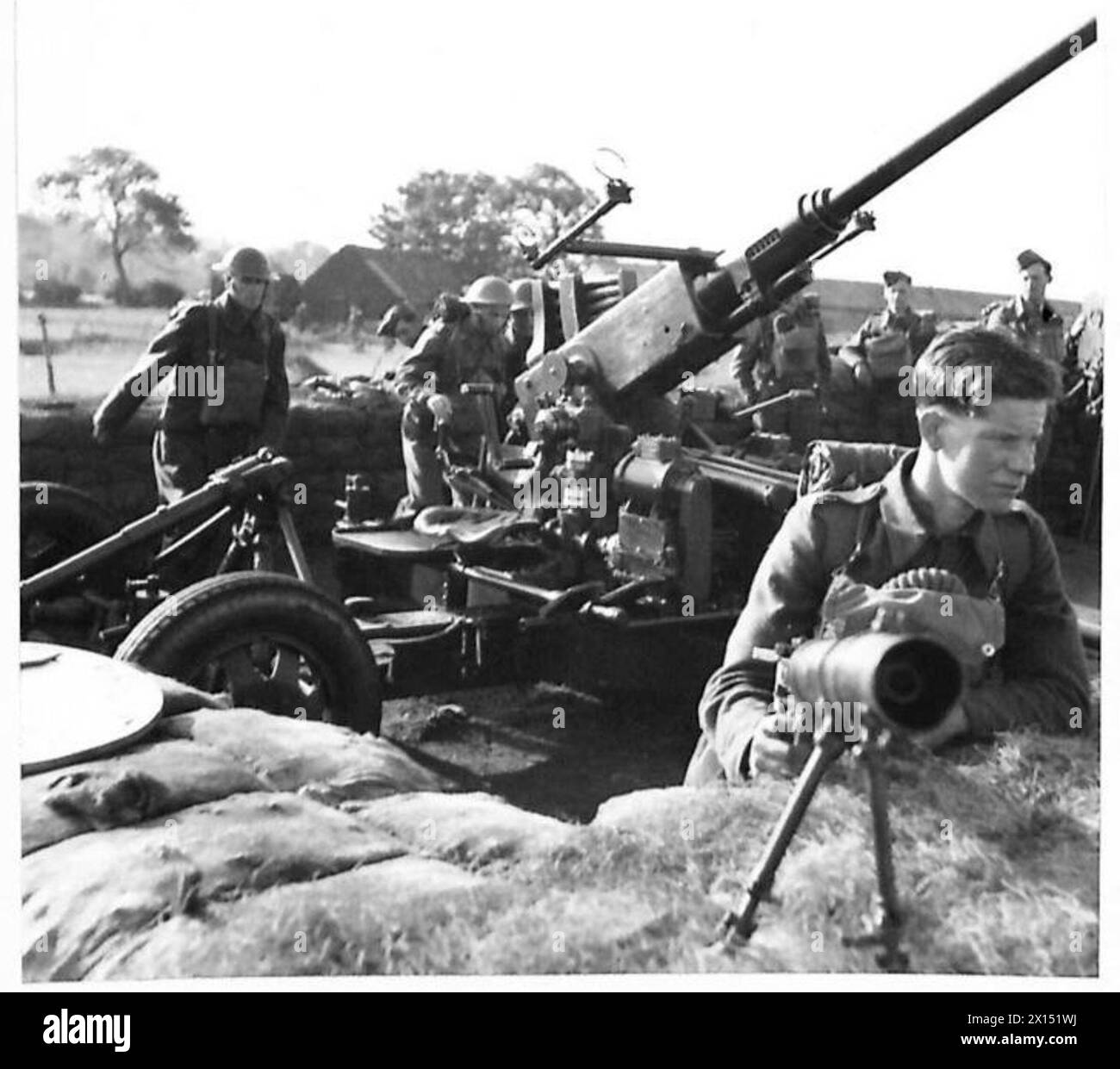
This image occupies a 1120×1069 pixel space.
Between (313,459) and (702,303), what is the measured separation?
303 cm

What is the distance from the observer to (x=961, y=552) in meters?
2.66

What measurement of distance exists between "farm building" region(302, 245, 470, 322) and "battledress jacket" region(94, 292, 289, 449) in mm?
327

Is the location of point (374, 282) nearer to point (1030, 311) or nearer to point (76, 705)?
point (1030, 311)

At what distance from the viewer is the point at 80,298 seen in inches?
165

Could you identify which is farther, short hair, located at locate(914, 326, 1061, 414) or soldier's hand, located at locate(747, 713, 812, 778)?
short hair, located at locate(914, 326, 1061, 414)

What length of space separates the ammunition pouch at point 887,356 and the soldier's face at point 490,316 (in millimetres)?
1825

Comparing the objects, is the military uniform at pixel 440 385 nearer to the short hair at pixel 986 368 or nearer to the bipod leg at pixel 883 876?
the short hair at pixel 986 368

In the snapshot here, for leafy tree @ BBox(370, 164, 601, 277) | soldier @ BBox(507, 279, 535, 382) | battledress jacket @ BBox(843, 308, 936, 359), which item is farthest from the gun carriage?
soldier @ BBox(507, 279, 535, 382)

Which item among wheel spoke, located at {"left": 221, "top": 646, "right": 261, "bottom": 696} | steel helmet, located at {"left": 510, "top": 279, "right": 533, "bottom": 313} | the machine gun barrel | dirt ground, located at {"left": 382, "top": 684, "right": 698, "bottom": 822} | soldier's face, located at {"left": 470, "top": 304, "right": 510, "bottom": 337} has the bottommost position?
dirt ground, located at {"left": 382, "top": 684, "right": 698, "bottom": 822}

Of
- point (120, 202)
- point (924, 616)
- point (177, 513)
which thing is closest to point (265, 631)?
point (177, 513)

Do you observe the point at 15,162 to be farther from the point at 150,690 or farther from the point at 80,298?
the point at 150,690

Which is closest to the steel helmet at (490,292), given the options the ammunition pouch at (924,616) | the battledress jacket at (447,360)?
the battledress jacket at (447,360)

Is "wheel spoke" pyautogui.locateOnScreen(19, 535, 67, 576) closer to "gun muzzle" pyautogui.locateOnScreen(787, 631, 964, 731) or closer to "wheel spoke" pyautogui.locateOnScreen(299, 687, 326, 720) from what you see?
"wheel spoke" pyautogui.locateOnScreen(299, 687, 326, 720)

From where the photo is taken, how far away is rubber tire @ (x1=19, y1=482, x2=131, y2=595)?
5.12 metres
